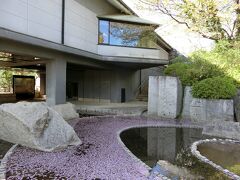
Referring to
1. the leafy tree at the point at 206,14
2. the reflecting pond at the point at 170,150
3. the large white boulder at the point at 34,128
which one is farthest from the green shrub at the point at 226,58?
the large white boulder at the point at 34,128

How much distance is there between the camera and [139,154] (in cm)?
666

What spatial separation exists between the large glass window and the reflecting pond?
887 centimetres

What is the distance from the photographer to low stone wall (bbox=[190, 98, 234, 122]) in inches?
435

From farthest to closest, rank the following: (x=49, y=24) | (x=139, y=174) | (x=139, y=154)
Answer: (x=49, y=24), (x=139, y=154), (x=139, y=174)

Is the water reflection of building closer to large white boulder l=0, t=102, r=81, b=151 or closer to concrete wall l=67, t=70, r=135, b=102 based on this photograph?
large white boulder l=0, t=102, r=81, b=151

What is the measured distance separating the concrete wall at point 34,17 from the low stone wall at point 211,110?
7.75 m

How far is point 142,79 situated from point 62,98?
12231 millimetres

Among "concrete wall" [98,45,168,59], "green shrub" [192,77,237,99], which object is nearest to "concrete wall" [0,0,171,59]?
"concrete wall" [98,45,168,59]

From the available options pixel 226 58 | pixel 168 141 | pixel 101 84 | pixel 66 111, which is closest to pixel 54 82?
pixel 66 111

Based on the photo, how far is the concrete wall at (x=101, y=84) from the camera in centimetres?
2005

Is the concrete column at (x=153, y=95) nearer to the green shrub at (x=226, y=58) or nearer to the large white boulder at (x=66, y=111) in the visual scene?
the green shrub at (x=226, y=58)

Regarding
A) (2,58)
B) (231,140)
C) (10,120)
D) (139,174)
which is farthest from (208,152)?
(2,58)

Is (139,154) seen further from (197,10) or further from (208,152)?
(197,10)

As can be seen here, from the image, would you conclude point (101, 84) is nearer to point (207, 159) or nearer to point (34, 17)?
point (34, 17)
